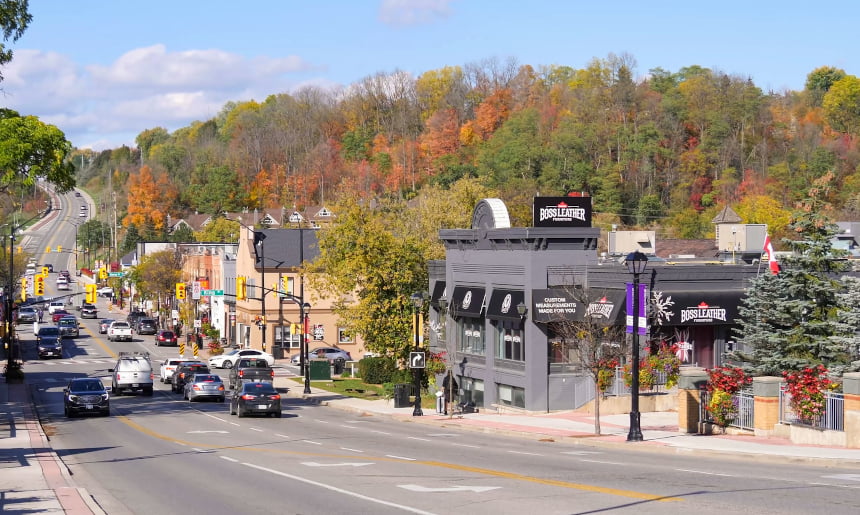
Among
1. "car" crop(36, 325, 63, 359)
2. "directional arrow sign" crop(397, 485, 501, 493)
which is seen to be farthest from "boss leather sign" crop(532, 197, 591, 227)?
"car" crop(36, 325, 63, 359)

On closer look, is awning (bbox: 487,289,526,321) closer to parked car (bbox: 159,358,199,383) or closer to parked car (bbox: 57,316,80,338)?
parked car (bbox: 159,358,199,383)

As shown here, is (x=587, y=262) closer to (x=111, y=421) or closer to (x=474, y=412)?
(x=474, y=412)

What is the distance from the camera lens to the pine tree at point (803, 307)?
33688 millimetres

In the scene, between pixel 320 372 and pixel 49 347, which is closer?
pixel 320 372

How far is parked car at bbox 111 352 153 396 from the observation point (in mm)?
57438

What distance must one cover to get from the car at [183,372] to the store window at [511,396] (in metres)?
17.8

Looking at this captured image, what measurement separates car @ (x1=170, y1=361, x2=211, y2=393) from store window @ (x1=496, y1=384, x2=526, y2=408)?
58.2 feet

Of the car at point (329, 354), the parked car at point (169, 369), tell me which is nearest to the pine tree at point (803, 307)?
the parked car at point (169, 369)

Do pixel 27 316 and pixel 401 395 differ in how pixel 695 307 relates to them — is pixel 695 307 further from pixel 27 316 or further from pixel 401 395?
pixel 27 316

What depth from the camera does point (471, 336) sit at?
5134 centimetres

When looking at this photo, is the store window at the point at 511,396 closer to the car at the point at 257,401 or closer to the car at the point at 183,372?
the car at the point at 257,401

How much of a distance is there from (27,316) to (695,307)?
326 feet

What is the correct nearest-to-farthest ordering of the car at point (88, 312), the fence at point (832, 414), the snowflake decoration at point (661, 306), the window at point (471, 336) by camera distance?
1. the fence at point (832, 414)
2. the snowflake decoration at point (661, 306)
3. the window at point (471, 336)
4. the car at point (88, 312)

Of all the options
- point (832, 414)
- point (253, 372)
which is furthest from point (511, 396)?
point (832, 414)
